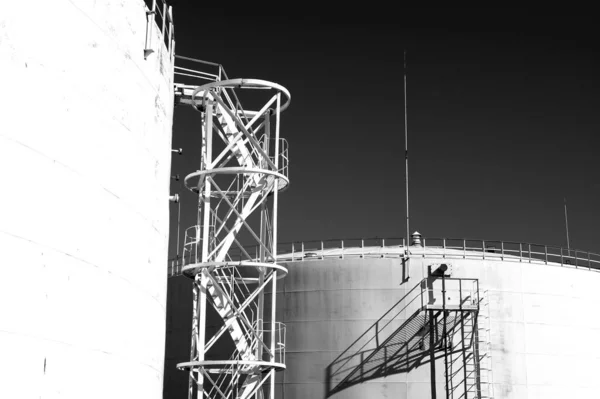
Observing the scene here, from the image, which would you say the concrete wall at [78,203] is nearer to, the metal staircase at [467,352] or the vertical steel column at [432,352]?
the vertical steel column at [432,352]

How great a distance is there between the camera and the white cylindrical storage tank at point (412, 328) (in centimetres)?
2747

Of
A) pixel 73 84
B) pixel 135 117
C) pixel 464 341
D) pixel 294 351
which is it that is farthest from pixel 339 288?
pixel 73 84

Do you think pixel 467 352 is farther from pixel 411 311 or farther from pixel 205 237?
pixel 205 237

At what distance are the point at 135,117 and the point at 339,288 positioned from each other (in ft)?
51.3

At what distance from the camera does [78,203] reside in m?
11.3

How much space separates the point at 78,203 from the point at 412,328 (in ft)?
59.5

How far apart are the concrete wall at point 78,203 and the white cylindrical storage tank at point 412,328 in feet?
43.7

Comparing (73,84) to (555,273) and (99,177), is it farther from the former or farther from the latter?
(555,273)

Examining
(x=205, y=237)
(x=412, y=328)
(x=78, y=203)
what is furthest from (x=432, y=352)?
(x=78, y=203)

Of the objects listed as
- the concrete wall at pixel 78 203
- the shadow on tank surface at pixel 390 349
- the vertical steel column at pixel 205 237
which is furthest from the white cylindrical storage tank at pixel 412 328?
the concrete wall at pixel 78 203

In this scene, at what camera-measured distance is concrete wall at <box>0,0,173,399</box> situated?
391 inches

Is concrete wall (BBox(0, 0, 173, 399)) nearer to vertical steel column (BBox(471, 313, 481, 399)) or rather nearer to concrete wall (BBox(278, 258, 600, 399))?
concrete wall (BBox(278, 258, 600, 399))

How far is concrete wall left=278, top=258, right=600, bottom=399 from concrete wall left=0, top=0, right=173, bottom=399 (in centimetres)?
1331

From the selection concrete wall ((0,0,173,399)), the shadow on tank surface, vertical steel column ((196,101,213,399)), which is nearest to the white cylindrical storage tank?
the shadow on tank surface
